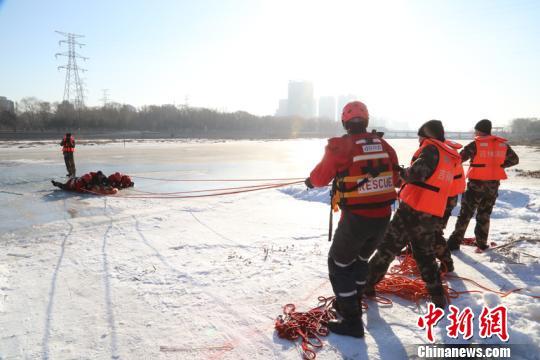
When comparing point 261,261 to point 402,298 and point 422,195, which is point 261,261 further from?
point 422,195

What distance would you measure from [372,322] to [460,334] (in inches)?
29.8

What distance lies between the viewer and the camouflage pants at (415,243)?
10.8 feet

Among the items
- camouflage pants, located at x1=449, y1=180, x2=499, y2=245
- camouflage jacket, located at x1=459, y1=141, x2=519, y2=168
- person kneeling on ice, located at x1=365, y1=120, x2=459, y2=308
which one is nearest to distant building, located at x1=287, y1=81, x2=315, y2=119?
camouflage jacket, located at x1=459, y1=141, x2=519, y2=168

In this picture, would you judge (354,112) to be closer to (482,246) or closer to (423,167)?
(423,167)

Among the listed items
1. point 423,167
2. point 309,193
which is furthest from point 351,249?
point 309,193

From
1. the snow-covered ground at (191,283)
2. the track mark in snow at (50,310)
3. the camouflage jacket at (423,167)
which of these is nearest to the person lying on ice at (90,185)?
the snow-covered ground at (191,283)

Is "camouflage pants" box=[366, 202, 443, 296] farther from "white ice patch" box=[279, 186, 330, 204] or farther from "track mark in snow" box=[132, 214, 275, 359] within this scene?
"white ice patch" box=[279, 186, 330, 204]

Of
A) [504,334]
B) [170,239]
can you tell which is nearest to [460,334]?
[504,334]

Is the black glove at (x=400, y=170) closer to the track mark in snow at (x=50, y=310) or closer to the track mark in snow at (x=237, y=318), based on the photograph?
the track mark in snow at (x=237, y=318)

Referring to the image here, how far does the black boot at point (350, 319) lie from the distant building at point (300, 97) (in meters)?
188

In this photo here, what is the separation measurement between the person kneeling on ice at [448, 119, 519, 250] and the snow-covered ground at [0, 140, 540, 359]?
55 cm

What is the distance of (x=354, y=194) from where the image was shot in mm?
2906

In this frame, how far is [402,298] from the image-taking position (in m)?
3.78

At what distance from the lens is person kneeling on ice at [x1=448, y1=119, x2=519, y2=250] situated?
16.3 ft
